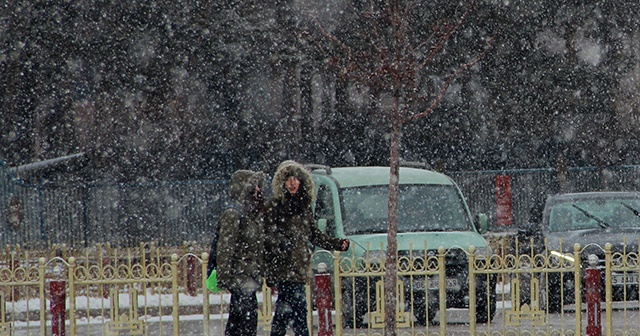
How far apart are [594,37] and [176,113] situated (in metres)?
11.4

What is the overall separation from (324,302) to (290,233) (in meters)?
0.72

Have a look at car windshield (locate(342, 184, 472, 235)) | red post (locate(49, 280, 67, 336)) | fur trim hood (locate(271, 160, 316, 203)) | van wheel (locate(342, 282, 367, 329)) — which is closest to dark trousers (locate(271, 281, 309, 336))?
fur trim hood (locate(271, 160, 316, 203))

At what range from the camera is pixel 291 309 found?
1102 centimetres

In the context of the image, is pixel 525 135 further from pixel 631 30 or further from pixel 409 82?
pixel 409 82

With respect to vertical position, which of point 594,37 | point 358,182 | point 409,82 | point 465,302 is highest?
point 594,37

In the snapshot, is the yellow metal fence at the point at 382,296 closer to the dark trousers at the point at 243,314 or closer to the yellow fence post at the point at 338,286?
the yellow fence post at the point at 338,286

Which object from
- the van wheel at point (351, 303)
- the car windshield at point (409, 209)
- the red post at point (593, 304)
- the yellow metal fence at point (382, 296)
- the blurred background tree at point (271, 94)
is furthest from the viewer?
the blurred background tree at point (271, 94)

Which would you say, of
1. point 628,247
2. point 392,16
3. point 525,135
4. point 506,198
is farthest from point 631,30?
point 392,16

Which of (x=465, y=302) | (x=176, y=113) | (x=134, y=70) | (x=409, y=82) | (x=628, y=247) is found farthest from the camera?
(x=176, y=113)

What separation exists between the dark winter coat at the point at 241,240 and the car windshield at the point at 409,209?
13.9 feet

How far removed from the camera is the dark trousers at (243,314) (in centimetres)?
1077

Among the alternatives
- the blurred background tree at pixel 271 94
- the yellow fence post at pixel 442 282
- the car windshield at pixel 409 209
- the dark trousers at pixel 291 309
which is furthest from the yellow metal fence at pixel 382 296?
the blurred background tree at pixel 271 94

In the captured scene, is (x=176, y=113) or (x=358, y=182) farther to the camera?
(x=176, y=113)

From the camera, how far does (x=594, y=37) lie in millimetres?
32344
